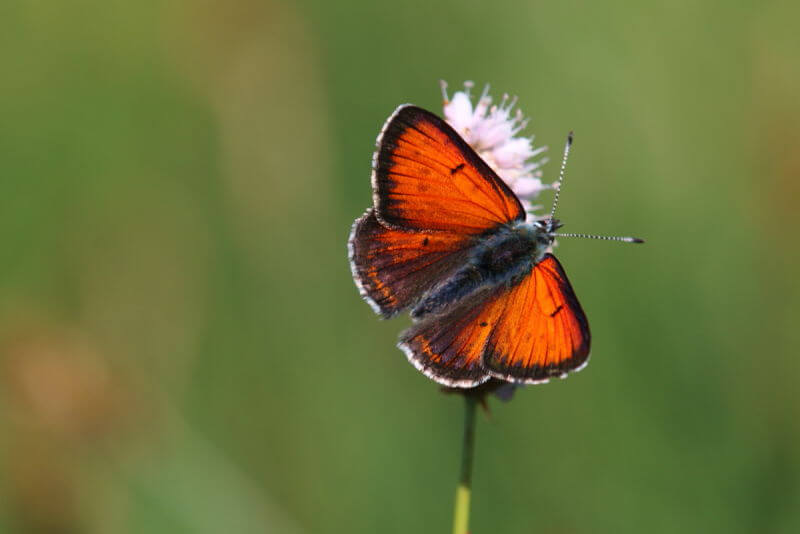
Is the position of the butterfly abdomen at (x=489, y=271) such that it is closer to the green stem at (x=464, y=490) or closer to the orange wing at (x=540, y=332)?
the orange wing at (x=540, y=332)

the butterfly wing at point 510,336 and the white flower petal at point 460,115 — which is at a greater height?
the white flower petal at point 460,115

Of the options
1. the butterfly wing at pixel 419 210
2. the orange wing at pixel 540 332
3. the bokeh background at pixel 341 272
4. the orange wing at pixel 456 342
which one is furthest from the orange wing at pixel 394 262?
the bokeh background at pixel 341 272

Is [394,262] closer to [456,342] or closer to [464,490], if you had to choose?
[456,342]

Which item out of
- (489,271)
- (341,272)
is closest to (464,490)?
(489,271)

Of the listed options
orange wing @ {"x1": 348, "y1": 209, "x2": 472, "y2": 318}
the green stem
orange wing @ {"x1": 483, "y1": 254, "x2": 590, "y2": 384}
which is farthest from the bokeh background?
the green stem

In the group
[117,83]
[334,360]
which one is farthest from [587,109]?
[117,83]
